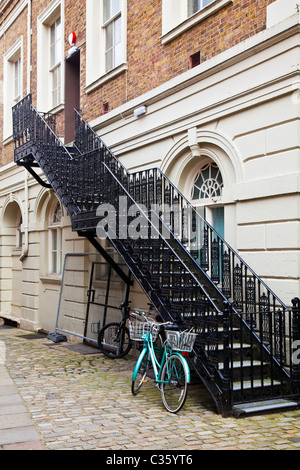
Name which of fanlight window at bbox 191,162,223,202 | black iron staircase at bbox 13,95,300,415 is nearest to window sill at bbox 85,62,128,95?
black iron staircase at bbox 13,95,300,415

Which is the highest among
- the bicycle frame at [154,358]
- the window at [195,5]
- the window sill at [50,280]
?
the window at [195,5]

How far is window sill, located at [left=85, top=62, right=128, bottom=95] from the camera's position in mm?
10363

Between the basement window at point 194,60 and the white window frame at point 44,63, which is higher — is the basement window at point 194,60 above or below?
below

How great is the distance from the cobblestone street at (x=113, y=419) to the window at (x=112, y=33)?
655 cm

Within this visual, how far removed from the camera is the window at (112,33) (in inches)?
435

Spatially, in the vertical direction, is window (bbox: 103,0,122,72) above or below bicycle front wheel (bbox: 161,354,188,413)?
above

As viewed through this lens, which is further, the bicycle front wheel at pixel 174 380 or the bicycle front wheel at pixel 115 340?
the bicycle front wheel at pixel 115 340

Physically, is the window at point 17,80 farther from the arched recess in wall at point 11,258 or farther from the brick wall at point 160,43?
the brick wall at point 160,43

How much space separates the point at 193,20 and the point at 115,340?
5571 millimetres

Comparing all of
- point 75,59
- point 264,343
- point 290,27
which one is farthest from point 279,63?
point 75,59

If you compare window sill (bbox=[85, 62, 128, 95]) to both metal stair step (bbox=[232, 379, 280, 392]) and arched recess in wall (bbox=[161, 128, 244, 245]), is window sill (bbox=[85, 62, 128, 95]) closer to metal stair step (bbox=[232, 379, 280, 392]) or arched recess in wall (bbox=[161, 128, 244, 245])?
arched recess in wall (bbox=[161, 128, 244, 245])

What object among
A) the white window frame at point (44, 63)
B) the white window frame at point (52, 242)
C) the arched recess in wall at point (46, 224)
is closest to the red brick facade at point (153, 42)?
the white window frame at point (44, 63)

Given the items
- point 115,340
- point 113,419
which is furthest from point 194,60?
point 113,419
